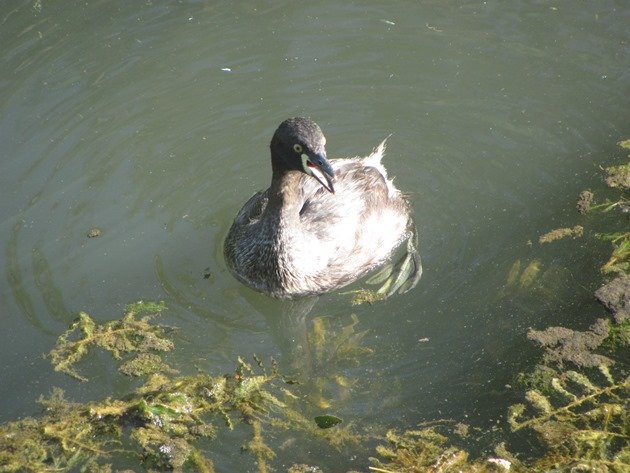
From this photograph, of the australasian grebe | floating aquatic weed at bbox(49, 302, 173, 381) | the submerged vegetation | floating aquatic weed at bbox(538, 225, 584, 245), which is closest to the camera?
the submerged vegetation

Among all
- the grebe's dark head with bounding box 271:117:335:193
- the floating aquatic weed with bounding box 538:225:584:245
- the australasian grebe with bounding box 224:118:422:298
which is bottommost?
the floating aquatic weed with bounding box 538:225:584:245

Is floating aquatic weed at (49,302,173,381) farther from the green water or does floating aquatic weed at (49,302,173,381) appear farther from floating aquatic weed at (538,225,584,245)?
floating aquatic weed at (538,225,584,245)

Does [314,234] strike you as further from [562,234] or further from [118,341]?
[562,234]

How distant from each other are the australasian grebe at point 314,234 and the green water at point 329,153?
187 mm

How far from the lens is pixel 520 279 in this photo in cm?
635

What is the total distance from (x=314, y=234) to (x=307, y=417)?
1.62 m

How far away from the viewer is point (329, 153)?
798cm

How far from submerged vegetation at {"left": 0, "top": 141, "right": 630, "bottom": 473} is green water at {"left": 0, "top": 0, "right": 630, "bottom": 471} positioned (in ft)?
0.38

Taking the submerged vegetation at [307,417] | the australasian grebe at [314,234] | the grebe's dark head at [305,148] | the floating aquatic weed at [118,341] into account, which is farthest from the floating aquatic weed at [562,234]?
the floating aquatic weed at [118,341]

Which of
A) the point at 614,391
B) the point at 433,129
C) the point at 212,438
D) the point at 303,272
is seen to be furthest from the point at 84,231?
the point at 614,391

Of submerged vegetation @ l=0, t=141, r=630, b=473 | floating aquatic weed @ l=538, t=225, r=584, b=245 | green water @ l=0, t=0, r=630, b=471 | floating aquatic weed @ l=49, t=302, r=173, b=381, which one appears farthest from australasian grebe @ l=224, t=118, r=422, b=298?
floating aquatic weed @ l=538, t=225, r=584, b=245

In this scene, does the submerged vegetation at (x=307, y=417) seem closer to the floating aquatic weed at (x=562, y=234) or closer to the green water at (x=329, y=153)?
the green water at (x=329, y=153)

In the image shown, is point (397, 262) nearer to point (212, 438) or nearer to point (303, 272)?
point (303, 272)

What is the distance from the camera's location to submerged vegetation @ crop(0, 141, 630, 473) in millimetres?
4934
